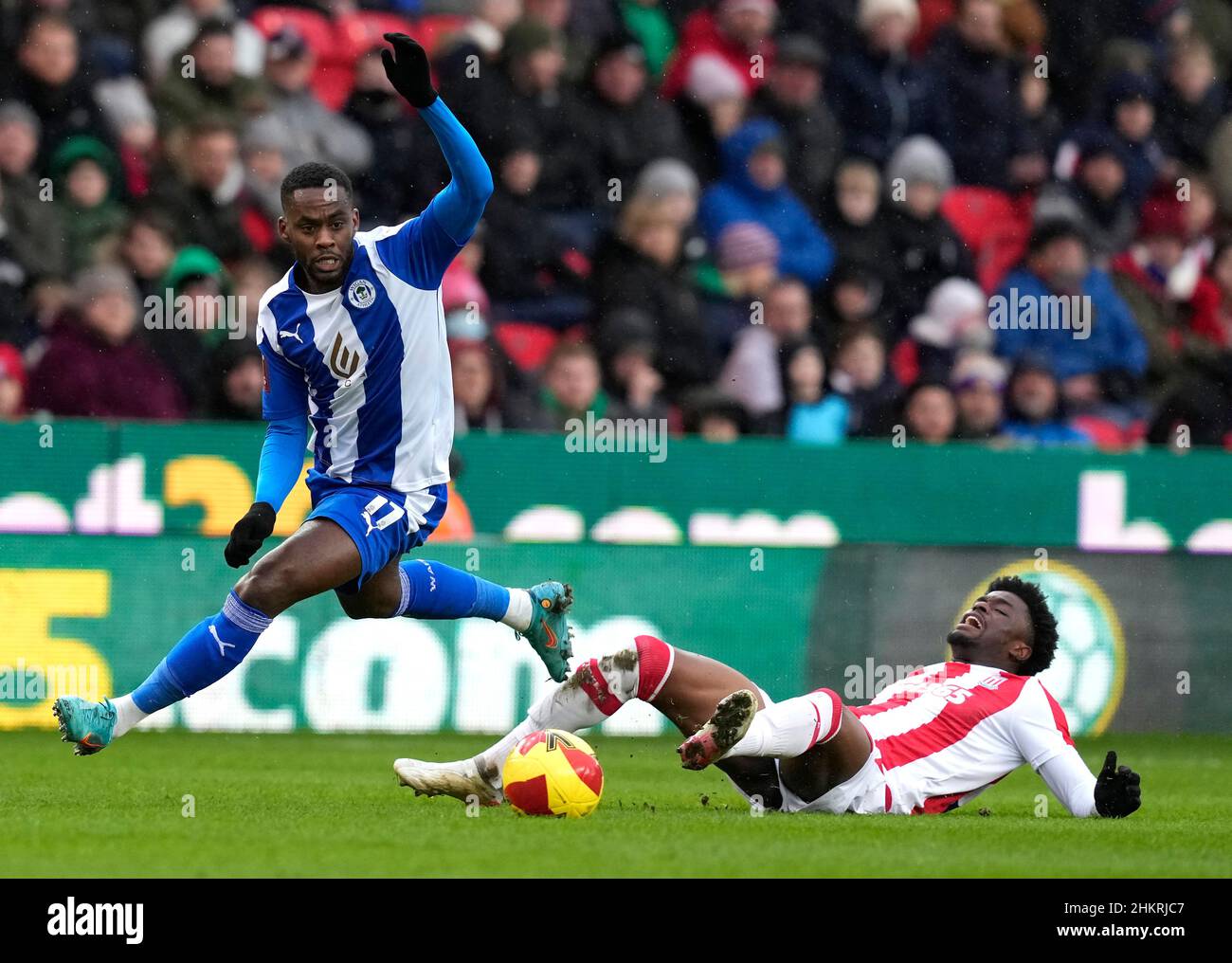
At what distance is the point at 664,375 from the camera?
11.7 meters

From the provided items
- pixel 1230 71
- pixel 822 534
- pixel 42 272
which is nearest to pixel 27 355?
pixel 42 272

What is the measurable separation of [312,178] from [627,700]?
76.9 inches

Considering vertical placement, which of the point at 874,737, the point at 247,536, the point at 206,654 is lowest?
the point at 874,737

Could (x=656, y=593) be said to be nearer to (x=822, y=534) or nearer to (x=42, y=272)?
(x=822, y=534)

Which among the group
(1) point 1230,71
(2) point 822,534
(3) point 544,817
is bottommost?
(3) point 544,817

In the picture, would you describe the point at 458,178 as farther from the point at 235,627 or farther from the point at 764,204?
the point at 764,204

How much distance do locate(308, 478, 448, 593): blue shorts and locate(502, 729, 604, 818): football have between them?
2.70 feet

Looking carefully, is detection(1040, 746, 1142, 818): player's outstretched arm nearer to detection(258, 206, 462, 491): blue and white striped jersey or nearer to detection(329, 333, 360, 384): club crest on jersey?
detection(258, 206, 462, 491): blue and white striped jersey

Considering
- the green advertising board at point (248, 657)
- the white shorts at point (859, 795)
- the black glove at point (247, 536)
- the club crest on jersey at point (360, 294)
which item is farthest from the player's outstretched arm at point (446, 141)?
the green advertising board at point (248, 657)

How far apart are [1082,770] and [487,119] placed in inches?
249

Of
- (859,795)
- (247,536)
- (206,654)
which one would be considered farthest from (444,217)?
(859,795)

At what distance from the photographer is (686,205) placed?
12117 mm

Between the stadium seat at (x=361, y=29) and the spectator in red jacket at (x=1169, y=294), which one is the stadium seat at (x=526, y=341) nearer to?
the stadium seat at (x=361, y=29)

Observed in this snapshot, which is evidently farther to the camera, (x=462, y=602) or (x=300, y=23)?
(x=300, y=23)
